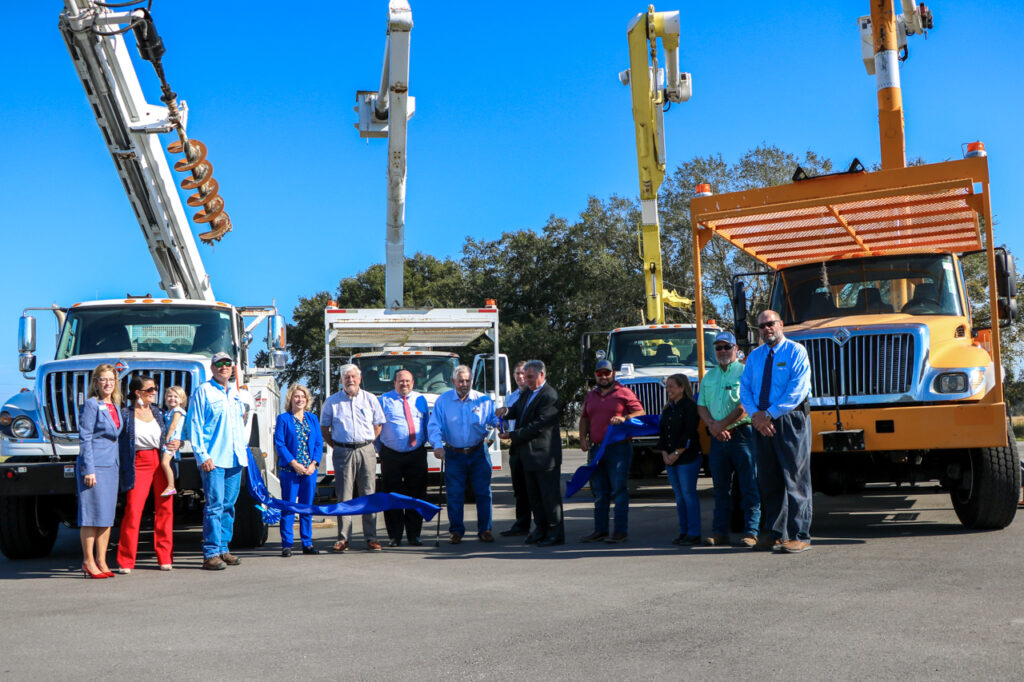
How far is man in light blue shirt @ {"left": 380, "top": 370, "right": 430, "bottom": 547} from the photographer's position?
10781 millimetres

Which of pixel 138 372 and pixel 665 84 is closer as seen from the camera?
pixel 138 372

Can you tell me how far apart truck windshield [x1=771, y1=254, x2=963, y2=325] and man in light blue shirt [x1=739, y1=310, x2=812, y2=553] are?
86.3 inches

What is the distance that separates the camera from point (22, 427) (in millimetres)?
9977

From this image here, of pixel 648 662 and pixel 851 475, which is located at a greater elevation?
pixel 851 475

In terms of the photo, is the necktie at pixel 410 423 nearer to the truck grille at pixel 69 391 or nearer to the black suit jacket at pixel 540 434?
the black suit jacket at pixel 540 434

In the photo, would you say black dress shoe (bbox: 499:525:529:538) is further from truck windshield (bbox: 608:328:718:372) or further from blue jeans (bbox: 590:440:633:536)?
truck windshield (bbox: 608:328:718:372)

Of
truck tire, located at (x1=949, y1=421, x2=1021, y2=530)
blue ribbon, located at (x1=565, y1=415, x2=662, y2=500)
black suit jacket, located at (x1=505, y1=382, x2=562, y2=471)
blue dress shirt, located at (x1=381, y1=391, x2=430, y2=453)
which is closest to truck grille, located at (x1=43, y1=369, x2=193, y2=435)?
blue dress shirt, located at (x1=381, y1=391, x2=430, y2=453)

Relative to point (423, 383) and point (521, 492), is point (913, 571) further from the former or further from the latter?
point (423, 383)

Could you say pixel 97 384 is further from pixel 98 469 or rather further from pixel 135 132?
pixel 135 132

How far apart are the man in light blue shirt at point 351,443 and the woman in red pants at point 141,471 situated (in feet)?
5.38

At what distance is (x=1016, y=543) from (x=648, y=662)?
5.17 metres

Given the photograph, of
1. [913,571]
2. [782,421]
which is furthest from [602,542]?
[913,571]

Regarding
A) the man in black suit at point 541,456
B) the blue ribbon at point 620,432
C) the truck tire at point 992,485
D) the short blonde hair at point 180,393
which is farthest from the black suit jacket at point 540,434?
the truck tire at point 992,485

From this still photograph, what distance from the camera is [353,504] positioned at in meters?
10.2
